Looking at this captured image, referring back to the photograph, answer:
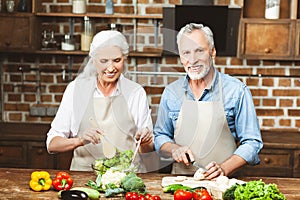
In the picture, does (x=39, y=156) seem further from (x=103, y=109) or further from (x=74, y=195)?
(x=74, y=195)

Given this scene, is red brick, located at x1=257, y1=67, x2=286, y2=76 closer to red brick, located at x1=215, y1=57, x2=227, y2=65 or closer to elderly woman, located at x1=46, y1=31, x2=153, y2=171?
red brick, located at x1=215, y1=57, x2=227, y2=65

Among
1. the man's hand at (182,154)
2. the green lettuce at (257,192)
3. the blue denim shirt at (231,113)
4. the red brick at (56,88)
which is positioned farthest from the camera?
the red brick at (56,88)

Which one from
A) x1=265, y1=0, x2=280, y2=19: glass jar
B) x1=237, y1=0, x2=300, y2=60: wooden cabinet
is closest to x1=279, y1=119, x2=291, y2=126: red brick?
x1=237, y1=0, x2=300, y2=60: wooden cabinet

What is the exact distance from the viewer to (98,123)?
11.2 feet

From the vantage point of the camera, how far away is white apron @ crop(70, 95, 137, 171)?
3.37 metres

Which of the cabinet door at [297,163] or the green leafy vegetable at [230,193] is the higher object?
the green leafy vegetable at [230,193]

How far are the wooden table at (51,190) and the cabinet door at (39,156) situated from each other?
1325 mm

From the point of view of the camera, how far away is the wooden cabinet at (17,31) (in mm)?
4879

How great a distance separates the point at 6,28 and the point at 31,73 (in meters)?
0.50

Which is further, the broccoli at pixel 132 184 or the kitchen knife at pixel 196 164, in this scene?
the kitchen knife at pixel 196 164

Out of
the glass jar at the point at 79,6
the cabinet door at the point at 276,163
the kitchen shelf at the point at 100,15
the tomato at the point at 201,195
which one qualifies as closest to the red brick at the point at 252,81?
the cabinet door at the point at 276,163

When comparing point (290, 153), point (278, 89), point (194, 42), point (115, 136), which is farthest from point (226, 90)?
point (278, 89)

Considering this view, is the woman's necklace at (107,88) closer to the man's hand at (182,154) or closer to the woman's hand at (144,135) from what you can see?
the woman's hand at (144,135)

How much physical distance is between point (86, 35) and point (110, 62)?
1680 mm
